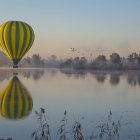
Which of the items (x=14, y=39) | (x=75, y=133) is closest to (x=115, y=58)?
(x=14, y=39)

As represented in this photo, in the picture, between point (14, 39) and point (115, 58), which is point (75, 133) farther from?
point (115, 58)

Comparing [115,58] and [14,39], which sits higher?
[14,39]

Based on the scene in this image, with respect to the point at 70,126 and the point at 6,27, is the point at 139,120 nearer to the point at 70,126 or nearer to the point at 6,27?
the point at 70,126

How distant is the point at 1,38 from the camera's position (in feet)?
119

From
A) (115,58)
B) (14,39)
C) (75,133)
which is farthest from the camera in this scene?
(115,58)

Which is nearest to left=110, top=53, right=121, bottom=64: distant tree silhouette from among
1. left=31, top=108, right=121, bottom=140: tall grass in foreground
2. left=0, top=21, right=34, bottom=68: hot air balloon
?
left=0, top=21, right=34, bottom=68: hot air balloon

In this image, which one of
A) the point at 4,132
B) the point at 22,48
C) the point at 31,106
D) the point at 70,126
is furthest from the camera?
the point at 22,48

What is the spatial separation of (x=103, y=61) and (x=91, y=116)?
122 meters

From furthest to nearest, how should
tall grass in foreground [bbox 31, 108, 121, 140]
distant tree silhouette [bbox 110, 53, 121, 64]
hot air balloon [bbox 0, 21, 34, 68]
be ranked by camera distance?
distant tree silhouette [bbox 110, 53, 121, 64], hot air balloon [bbox 0, 21, 34, 68], tall grass in foreground [bbox 31, 108, 121, 140]

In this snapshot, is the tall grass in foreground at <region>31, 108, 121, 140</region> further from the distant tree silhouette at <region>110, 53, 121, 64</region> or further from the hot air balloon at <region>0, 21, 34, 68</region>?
the distant tree silhouette at <region>110, 53, 121, 64</region>

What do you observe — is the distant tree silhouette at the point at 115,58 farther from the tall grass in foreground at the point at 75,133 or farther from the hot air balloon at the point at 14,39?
the tall grass in foreground at the point at 75,133

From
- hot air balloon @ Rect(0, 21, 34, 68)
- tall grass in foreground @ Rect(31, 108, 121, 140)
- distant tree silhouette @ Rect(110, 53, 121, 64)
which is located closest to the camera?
tall grass in foreground @ Rect(31, 108, 121, 140)

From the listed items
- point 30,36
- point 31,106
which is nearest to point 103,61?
point 30,36

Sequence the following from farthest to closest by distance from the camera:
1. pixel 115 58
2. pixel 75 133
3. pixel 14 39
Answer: pixel 115 58, pixel 14 39, pixel 75 133
